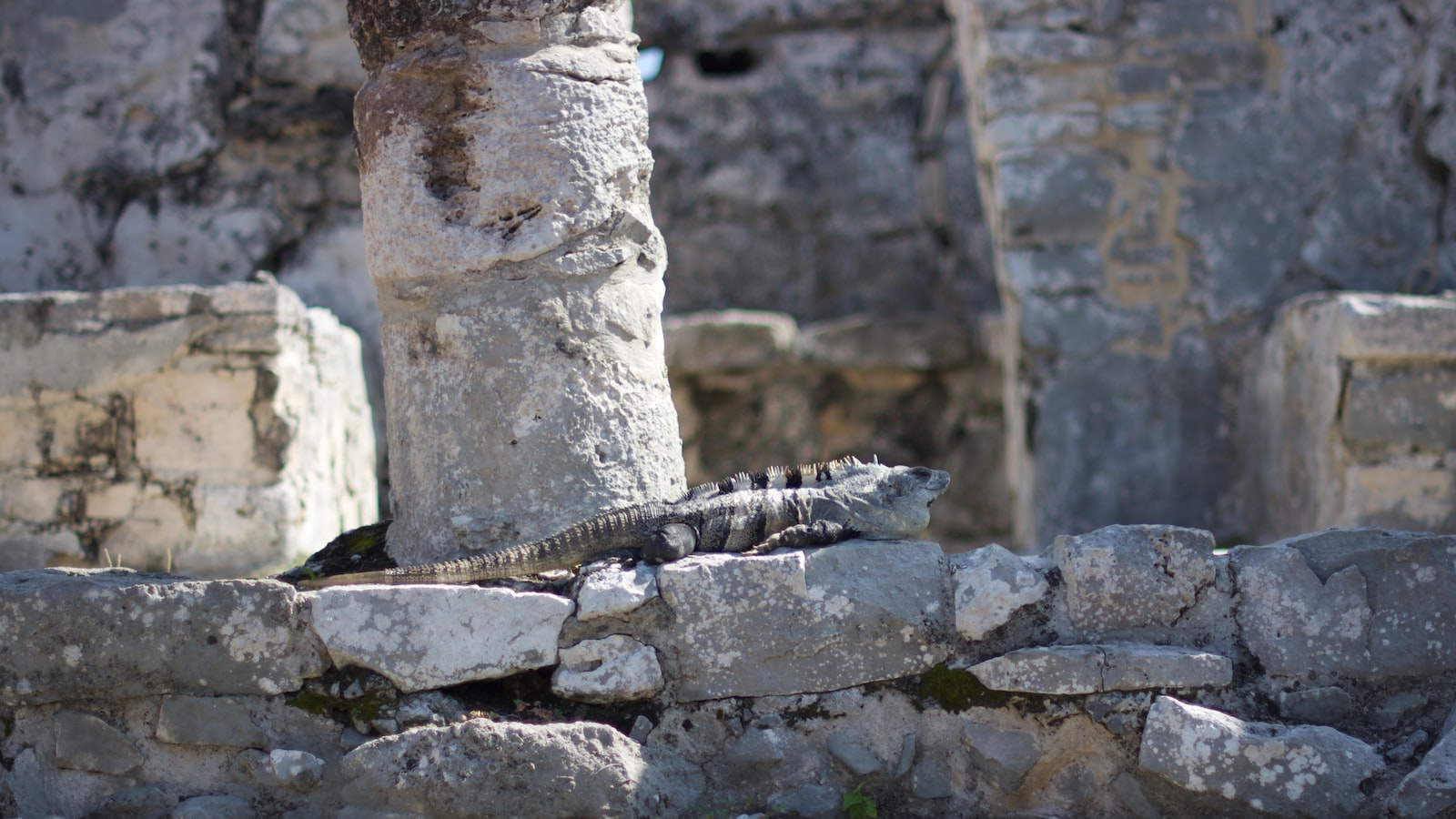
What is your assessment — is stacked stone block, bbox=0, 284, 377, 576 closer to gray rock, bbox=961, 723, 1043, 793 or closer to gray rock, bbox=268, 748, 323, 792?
gray rock, bbox=268, 748, 323, 792

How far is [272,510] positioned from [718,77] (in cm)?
426

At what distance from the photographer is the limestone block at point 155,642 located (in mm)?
2912

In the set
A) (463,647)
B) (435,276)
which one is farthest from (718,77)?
(463,647)

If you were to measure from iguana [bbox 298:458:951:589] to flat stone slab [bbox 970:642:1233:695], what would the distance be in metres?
0.48

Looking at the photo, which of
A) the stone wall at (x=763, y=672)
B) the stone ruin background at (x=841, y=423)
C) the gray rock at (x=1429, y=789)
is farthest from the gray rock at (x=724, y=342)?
the gray rock at (x=1429, y=789)

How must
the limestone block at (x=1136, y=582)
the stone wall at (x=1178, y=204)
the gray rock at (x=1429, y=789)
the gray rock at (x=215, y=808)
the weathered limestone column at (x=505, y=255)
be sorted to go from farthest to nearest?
the stone wall at (x=1178, y=204), the weathered limestone column at (x=505, y=255), the limestone block at (x=1136, y=582), the gray rock at (x=215, y=808), the gray rock at (x=1429, y=789)

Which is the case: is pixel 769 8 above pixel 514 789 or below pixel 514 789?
above

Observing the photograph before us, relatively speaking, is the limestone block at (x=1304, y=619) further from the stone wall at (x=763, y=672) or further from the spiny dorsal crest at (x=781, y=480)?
the spiny dorsal crest at (x=781, y=480)

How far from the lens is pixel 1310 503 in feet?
16.5

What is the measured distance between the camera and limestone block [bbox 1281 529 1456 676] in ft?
9.36

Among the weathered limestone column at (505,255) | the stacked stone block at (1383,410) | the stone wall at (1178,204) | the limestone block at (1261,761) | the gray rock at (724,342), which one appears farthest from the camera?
the gray rock at (724,342)

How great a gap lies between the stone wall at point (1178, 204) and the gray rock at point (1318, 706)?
2.89 meters

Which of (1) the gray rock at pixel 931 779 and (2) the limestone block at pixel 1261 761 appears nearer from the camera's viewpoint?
→ (2) the limestone block at pixel 1261 761

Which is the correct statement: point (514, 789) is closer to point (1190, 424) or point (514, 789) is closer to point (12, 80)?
point (1190, 424)
